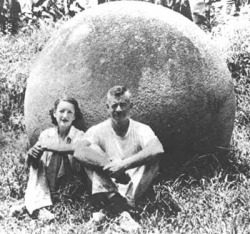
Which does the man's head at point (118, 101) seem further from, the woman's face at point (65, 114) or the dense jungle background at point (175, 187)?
the dense jungle background at point (175, 187)

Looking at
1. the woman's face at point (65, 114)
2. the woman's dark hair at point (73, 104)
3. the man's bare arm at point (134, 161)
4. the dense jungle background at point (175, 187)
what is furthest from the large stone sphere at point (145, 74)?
the man's bare arm at point (134, 161)

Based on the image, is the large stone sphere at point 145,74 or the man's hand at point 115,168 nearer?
the man's hand at point 115,168

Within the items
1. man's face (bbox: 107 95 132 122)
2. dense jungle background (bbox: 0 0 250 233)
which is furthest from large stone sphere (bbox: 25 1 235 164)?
man's face (bbox: 107 95 132 122)

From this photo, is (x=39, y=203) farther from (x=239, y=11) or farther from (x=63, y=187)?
(x=239, y=11)

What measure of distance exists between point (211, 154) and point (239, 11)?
5.92 metres

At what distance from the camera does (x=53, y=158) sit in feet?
13.7

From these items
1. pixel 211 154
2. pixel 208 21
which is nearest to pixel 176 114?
pixel 211 154

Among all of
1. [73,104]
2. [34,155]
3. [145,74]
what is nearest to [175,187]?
[145,74]

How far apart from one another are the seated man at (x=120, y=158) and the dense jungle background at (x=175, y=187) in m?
0.19

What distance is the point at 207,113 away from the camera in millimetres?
4496

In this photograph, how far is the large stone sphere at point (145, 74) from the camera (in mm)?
4273

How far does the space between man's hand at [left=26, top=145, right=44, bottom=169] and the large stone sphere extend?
482 millimetres

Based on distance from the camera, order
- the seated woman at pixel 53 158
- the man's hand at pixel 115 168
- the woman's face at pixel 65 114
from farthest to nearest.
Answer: the woman's face at pixel 65 114 → the seated woman at pixel 53 158 → the man's hand at pixel 115 168

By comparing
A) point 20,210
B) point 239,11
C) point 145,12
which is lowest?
point 20,210
